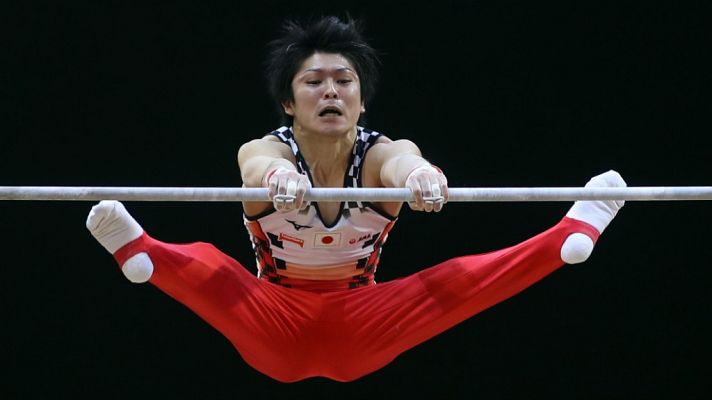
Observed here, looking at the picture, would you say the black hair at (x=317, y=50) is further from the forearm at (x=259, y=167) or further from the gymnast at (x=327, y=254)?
the forearm at (x=259, y=167)

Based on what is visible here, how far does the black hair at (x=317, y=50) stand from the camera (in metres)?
2.35

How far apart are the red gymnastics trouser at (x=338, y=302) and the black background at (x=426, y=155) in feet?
2.87

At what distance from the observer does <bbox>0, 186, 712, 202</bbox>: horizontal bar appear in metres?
2.00

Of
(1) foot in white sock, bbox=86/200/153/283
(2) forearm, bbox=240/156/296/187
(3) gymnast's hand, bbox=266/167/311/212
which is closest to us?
(3) gymnast's hand, bbox=266/167/311/212

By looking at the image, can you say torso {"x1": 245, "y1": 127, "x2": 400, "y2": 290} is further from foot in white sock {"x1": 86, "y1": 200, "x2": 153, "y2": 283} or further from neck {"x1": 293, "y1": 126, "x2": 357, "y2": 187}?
foot in white sock {"x1": 86, "y1": 200, "x2": 153, "y2": 283}

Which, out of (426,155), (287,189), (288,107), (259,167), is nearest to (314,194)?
(287,189)

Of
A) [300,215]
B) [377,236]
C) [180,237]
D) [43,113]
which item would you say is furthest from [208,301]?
[43,113]

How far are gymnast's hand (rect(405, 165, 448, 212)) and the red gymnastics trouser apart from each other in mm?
Result: 440

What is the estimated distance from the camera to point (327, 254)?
2.41 m

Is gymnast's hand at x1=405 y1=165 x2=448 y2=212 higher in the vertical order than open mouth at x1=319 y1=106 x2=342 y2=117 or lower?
lower

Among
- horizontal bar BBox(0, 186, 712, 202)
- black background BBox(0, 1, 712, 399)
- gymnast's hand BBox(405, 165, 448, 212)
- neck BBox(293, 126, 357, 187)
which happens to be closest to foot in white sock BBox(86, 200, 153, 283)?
horizontal bar BBox(0, 186, 712, 202)

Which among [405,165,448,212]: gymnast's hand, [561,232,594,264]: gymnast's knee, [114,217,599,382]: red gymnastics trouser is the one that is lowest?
[114,217,599,382]: red gymnastics trouser

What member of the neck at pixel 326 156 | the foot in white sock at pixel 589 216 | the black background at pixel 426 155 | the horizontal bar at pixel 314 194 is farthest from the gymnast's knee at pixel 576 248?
the black background at pixel 426 155

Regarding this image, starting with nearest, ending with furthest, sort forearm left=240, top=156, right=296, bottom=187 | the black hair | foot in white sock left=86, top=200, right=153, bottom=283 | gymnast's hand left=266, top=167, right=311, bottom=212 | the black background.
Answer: gymnast's hand left=266, top=167, right=311, bottom=212 → forearm left=240, top=156, right=296, bottom=187 → foot in white sock left=86, top=200, right=153, bottom=283 → the black hair → the black background
